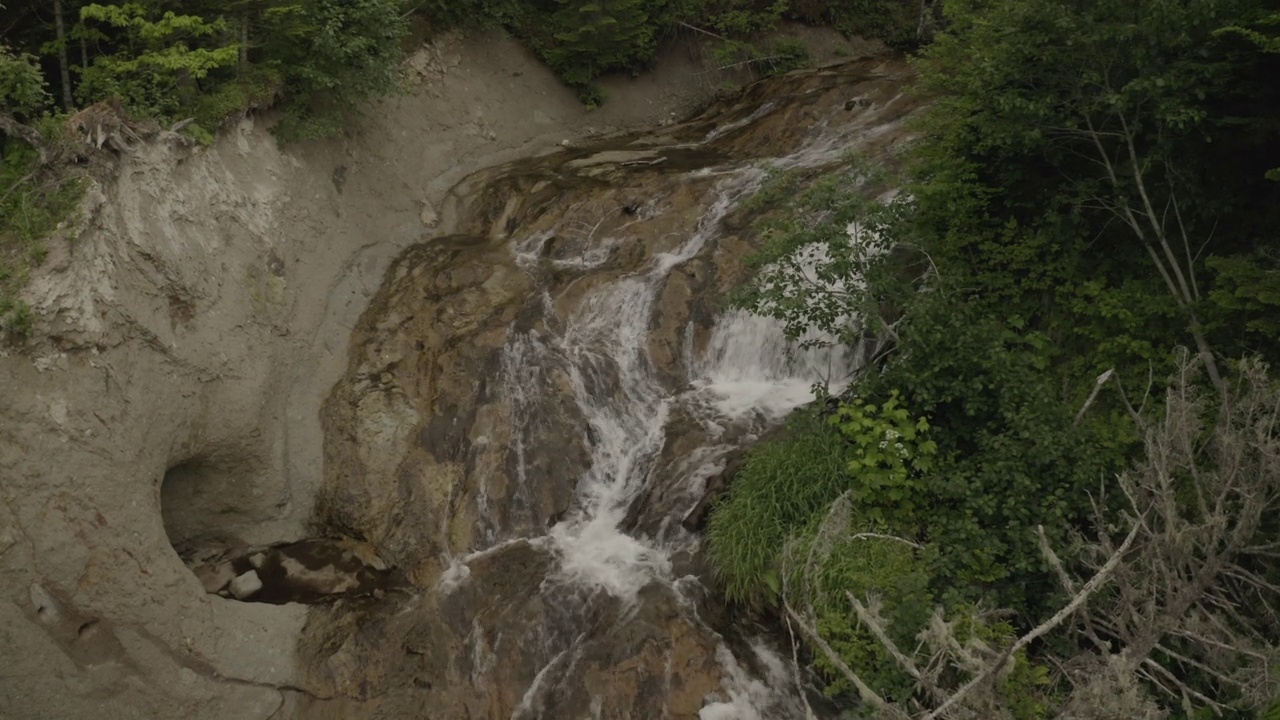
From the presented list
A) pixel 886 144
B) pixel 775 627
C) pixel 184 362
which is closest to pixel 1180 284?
pixel 775 627

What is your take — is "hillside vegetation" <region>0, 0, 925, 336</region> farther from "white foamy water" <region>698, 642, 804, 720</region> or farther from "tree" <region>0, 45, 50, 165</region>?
"white foamy water" <region>698, 642, 804, 720</region>

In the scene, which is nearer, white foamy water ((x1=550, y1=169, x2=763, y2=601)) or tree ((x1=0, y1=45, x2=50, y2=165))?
tree ((x1=0, y1=45, x2=50, y2=165))

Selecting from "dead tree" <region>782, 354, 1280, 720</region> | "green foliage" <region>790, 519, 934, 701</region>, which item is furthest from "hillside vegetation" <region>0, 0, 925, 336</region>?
"dead tree" <region>782, 354, 1280, 720</region>

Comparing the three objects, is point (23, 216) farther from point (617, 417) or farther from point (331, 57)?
point (617, 417)

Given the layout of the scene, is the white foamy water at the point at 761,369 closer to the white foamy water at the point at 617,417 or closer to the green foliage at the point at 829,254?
the white foamy water at the point at 617,417

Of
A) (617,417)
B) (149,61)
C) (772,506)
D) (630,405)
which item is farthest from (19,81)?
(772,506)

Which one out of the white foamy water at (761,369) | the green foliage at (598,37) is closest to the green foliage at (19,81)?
the white foamy water at (761,369)
